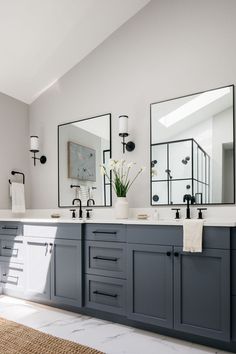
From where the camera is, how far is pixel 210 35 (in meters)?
2.69

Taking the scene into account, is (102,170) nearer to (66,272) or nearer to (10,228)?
(66,272)

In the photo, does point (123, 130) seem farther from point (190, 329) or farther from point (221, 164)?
point (190, 329)

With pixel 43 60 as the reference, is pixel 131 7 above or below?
above

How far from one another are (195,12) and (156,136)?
47.5 inches

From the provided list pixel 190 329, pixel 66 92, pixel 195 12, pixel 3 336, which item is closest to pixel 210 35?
pixel 195 12

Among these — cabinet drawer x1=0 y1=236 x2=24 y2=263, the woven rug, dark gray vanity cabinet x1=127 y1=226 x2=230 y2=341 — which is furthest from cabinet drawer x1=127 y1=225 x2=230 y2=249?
cabinet drawer x1=0 y1=236 x2=24 y2=263

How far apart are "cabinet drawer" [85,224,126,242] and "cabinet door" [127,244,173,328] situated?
136 mm

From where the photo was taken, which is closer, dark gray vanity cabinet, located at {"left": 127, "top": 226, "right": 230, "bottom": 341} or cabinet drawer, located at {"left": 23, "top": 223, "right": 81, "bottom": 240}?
dark gray vanity cabinet, located at {"left": 127, "top": 226, "right": 230, "bottom": 341}

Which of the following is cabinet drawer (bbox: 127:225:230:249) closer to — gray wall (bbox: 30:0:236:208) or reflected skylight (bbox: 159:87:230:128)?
gray wall (bbox: 30:0:236:208)

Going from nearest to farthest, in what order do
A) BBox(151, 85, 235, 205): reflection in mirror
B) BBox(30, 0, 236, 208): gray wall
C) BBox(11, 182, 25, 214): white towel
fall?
BBox(151, 85, 235, 205): reflection in mirror < BBox(30, 0, 236, 208): gray wall < BBox(11, 182, 25, 214): white towel

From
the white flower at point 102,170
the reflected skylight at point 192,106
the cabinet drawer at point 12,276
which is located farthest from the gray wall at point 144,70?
the cabinet drawer at point 12,276

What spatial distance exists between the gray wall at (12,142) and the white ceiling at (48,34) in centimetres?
19

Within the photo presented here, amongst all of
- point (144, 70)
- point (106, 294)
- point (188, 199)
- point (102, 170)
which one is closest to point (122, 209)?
Answer: point (102, 170)

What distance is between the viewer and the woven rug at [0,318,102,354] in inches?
81.3
